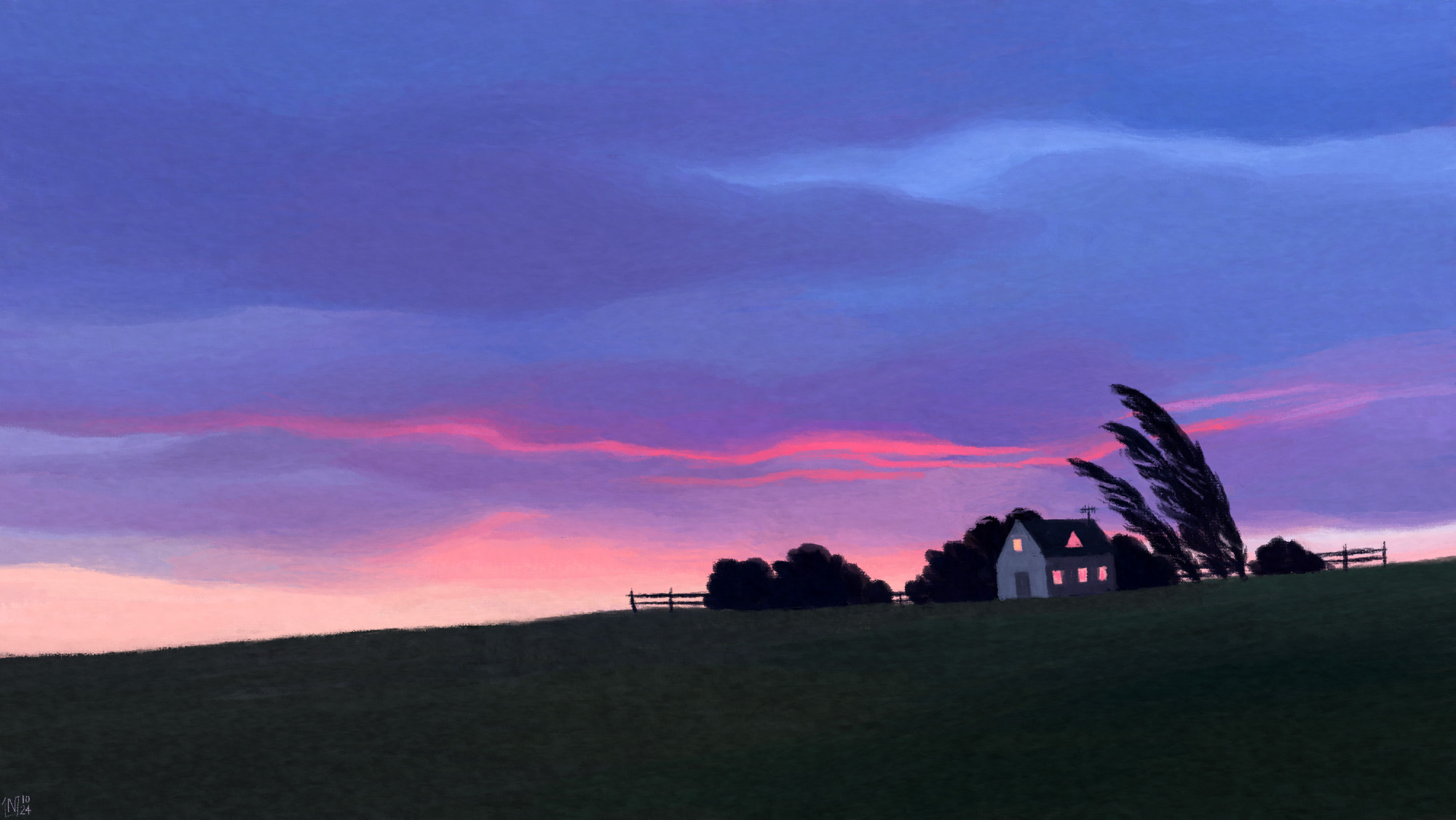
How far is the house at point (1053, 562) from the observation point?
241 feet

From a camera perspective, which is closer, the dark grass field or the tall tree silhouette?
the dark grass field

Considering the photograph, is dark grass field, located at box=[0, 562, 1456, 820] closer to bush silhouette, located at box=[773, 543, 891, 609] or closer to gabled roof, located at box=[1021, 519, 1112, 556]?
gabled roof, located at box=[1021, 519, 1112, 556]

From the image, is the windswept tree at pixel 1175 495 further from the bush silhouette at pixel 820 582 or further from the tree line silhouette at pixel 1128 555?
the bush silhouette at pixel 820 582

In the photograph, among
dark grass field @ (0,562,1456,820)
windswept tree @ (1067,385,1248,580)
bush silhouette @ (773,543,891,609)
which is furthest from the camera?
bush silhouette @ (773,543,891,609)

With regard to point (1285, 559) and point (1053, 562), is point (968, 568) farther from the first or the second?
point (1285, 559)

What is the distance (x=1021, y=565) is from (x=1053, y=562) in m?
2.06

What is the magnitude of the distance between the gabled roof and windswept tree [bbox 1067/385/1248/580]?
8262 millimetres

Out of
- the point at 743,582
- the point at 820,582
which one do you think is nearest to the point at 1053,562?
the point at 820,582

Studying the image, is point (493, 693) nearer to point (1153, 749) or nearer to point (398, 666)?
point (398, 666)

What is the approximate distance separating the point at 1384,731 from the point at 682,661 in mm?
22796

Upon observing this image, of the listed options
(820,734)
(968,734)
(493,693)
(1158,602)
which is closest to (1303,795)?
(968,734)

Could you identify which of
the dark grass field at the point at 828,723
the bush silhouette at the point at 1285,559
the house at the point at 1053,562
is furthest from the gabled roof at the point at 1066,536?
the dark grass field at the point at 828,723

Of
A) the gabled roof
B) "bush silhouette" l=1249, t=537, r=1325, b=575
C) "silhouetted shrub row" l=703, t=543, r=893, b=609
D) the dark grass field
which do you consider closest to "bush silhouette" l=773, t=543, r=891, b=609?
"silhouetted shrub row" l=703, t=543, r=893, b=609

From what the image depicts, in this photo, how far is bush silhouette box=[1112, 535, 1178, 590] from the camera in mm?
68875
